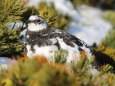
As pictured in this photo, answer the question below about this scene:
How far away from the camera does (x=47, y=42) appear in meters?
3.04

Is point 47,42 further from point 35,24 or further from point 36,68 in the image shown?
point 36,68

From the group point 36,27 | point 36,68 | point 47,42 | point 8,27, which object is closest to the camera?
point 36,68

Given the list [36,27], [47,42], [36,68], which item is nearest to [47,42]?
[47,42]

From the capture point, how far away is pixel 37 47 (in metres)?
3.01

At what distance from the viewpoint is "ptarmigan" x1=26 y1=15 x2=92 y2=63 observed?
9.81 ft

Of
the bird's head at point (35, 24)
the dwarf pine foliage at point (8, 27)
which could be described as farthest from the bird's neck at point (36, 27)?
the dwarf pine foliage at point (8, 27)

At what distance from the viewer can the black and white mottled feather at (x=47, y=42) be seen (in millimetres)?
2990

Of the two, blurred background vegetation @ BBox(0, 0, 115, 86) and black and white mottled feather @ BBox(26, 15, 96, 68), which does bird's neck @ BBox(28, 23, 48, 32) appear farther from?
blurred background vegetation @ BBox(0, 0, 115, 86)

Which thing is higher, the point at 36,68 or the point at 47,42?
the point at 36,68

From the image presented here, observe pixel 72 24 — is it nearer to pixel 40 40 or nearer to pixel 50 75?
pixel 40 40

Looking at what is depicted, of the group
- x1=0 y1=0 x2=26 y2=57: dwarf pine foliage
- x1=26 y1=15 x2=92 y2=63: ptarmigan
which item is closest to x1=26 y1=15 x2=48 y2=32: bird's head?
x1=26 y1=15 x2=92 y2=63: ptarmigan

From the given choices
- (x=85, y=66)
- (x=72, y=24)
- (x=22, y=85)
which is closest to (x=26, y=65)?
(x=22, y=85)

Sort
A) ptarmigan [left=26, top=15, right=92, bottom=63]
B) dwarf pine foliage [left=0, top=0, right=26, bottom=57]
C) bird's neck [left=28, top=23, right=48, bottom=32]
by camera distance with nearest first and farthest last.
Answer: ptarmigan [left=26, top=15, right=92, bottom=63]
bird's neck [left=28, top=23, right=48, bottom=32]
dwarf pine foliage [left=0, top=0, right=26, bottom=57]

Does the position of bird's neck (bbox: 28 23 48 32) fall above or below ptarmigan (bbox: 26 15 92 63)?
above
